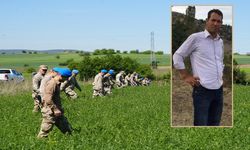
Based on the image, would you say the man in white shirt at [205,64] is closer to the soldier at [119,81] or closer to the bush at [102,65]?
the soldier at [119,81]

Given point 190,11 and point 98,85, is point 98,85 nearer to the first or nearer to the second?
point 98,85

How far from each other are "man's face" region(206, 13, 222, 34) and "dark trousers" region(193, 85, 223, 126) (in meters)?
0.67

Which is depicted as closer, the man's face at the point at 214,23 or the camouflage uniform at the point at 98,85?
the man's face at the point at 214,23

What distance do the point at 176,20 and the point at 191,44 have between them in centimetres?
36

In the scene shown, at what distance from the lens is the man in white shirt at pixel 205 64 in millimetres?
6559

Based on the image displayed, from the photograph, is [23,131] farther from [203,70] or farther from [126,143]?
[203,70]

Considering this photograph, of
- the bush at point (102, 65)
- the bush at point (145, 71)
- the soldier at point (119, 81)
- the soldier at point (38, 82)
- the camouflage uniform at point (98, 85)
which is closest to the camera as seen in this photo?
the soldier at point (38, 82)

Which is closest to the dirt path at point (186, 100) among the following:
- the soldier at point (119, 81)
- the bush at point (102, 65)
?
the soldier at point (119, 81)

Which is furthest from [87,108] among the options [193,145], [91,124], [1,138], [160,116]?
[193,145]

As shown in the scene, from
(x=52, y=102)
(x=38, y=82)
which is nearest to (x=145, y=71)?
(x=38, y=82)

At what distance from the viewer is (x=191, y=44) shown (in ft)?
21.5

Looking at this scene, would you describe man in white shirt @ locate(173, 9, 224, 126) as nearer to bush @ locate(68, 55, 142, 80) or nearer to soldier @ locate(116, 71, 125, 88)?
soldier @ locate(116, 71, 125, 88)

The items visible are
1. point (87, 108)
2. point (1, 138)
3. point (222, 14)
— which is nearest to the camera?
point (222, 14)

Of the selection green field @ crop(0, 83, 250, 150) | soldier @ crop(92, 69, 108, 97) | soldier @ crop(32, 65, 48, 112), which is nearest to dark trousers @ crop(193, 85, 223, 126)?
green field @ crop(0, 83, 250, 150)
